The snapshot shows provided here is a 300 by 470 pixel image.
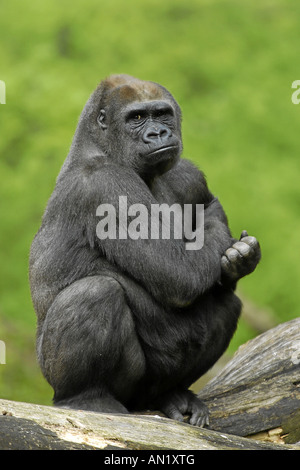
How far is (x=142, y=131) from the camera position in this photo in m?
4.23

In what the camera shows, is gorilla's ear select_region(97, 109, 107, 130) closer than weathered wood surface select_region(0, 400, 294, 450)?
No

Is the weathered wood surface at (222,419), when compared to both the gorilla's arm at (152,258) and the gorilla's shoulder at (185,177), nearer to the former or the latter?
the gorilla's arm at (152,258)

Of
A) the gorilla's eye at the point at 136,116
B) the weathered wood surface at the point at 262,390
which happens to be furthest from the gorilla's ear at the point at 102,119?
the weathered wood surface at the point at 262,390

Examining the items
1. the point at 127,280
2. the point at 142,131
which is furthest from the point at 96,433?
the point at 142,131

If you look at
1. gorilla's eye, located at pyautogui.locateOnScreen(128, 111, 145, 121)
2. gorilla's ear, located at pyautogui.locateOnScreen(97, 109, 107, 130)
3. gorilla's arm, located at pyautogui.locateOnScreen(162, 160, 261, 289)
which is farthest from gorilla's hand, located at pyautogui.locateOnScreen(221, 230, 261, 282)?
gorilla's ear, located at pyautogui.locateOnScreen(97, 109, 107, 130)

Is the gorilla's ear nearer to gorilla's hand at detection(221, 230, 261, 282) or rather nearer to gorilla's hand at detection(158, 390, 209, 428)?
gorilla's hand at detection(221, 230, 261, 282)

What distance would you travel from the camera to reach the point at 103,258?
4070mm

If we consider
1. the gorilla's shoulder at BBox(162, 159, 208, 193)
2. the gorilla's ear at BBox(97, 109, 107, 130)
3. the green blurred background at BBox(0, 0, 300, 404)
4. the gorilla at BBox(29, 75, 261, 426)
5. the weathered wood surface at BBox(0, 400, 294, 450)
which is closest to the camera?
the weathered wood surface at BBox(0, 400, 294, 450)

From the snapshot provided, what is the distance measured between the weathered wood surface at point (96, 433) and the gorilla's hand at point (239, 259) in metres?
0.97

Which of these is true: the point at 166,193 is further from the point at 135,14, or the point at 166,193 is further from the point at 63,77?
the point at 135,14

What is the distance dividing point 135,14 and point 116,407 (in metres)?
7.70

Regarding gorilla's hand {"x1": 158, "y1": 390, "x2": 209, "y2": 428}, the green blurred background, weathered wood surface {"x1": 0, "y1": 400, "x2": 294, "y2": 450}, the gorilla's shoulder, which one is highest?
the green blurred background

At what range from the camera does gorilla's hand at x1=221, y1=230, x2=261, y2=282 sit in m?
4.12

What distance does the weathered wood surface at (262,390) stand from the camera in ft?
13.1
